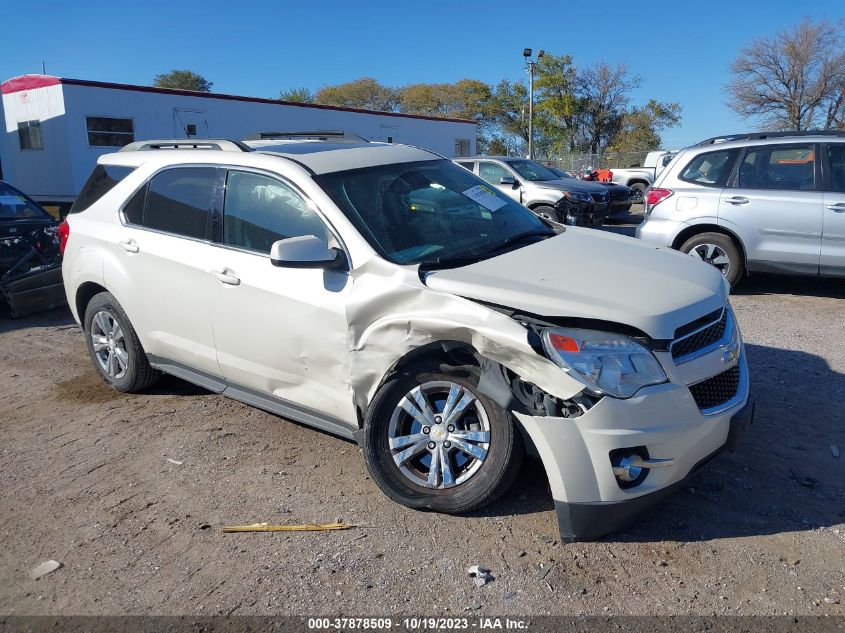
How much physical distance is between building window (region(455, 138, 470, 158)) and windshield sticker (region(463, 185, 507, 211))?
89.0ft

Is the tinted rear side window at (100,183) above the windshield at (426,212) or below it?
above

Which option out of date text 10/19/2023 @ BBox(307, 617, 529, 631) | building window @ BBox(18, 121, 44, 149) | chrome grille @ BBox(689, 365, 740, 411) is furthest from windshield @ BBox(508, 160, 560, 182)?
building window @ BBox(18, 121, 44, 149)

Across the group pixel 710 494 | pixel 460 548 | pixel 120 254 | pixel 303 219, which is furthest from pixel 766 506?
pixel 120 254

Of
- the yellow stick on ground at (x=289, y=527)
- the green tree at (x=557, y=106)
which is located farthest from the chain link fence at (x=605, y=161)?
the yellow stick on ground at (x=289, y=527)

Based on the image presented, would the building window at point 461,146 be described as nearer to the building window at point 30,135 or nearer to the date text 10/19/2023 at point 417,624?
the building window at point 30,135

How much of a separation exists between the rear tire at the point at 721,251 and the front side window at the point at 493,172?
21.2ft

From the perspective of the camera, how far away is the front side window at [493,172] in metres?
14.2

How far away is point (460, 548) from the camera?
3.27m

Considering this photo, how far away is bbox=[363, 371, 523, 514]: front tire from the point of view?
10.9 ft

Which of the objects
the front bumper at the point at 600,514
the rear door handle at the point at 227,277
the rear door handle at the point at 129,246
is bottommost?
the front bumper at the point at 600,514

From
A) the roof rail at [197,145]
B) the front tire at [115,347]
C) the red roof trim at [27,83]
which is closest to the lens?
the roof rail at [197,145]

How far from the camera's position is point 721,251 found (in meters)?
8.01

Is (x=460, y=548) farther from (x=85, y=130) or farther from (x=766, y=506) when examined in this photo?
(x=85, y=130)

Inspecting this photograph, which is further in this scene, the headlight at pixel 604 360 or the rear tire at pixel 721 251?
the rear tire at pixel 721 251
